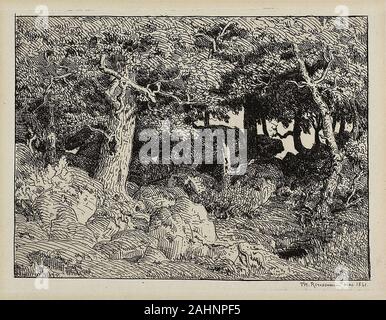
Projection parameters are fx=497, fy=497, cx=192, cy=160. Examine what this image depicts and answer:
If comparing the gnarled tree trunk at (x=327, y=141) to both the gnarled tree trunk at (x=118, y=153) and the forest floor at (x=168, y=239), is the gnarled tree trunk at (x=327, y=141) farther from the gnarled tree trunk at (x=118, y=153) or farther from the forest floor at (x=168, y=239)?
the gnarled tree trunk at (x=118, y=153)

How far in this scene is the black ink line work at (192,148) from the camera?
3658mm

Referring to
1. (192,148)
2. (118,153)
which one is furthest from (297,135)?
(118,153)

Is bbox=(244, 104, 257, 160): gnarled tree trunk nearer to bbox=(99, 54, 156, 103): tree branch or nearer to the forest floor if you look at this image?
the forest floor

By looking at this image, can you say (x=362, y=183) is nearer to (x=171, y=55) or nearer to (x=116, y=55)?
(x=171, y=55)

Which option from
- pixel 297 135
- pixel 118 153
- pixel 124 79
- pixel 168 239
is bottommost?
pixel 168 239

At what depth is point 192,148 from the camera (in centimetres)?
367

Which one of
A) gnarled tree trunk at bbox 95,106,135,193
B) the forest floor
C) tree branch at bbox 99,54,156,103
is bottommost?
the forest floor

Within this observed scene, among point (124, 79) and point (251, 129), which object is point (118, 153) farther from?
point (251, 129)

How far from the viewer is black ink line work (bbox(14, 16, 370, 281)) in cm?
366

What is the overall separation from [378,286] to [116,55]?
2569mm

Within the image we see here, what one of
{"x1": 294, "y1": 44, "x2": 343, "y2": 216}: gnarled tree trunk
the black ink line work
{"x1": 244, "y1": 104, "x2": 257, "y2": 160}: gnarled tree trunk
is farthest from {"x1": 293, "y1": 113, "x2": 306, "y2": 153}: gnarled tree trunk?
{"x1": 244, "y1": 104, "x2": 257, "y2": 160}: gnarled tree trunk

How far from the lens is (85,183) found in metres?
3.70
